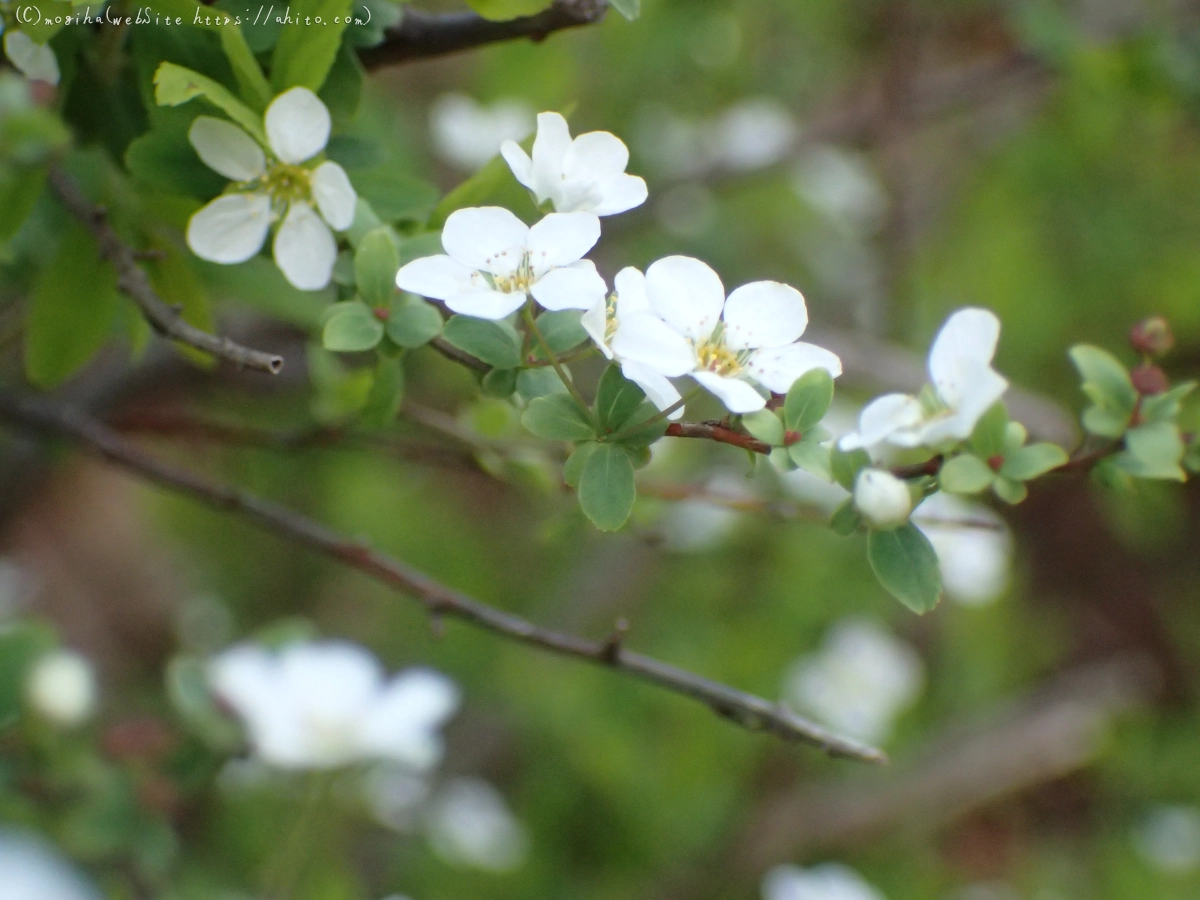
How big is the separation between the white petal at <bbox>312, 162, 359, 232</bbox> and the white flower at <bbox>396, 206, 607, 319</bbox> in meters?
0.06

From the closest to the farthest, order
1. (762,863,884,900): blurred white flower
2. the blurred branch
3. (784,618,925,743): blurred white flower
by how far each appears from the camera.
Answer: the blurred branch → (762,863,884,900): blurred white flower → (784,618,925,743): blurred white flower

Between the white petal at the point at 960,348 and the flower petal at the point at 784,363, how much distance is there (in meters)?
0.04

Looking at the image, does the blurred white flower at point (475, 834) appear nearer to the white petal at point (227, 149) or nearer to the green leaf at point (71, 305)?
the green leaf at point (71, 305)

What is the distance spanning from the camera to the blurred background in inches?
53.2

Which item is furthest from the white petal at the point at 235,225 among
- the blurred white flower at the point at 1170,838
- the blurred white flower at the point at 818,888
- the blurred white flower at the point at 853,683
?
the blurred white flower at the point at 1170,838

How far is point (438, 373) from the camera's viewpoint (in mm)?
1487

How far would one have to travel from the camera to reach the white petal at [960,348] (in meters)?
0.41

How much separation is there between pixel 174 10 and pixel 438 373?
105 cm

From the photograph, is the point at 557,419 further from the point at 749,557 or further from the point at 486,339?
the point at 749,557

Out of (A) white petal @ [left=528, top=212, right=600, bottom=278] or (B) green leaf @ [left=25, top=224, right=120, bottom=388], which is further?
(B) green leaf @ [left=25, top=224, right=120, bottom=388]

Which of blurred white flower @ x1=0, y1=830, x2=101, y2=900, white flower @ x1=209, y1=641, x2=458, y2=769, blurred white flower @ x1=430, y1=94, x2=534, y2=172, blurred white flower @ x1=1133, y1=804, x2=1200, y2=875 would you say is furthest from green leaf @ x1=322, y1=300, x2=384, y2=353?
blurred white flower @ x1=1133, y1=804, x2=1200, y2=875

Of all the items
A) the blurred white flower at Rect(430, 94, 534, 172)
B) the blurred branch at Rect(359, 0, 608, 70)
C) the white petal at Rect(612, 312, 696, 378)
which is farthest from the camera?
the blurred white flower at Rect(430, 94, 534, 172)

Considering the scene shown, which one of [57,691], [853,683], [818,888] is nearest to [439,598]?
[57,691]

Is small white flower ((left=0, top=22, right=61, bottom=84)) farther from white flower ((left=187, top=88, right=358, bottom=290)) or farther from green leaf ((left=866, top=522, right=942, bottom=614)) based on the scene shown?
green leaf ((left=866, top=522, right=942, bottom=614))
